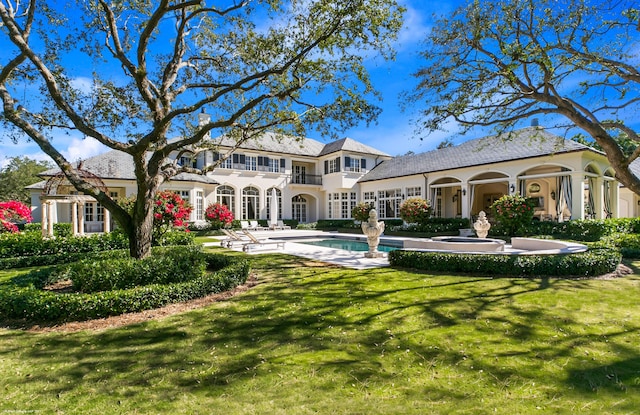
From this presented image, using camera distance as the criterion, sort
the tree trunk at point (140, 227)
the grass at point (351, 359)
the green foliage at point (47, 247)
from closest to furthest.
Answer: the grass at point (351, 359) → the tree trunk at point (140, 227) → the green foliage at point (47, 247)

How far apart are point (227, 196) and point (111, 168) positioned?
889 cm

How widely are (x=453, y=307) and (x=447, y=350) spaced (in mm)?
1835

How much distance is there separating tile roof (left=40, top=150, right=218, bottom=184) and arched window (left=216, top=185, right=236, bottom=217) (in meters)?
2.97

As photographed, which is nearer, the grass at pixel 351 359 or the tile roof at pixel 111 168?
the grass at pixel 351 359

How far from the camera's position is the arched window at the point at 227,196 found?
28936 mm

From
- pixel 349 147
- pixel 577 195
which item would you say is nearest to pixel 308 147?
pixel 349 147

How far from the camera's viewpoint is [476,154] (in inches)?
927

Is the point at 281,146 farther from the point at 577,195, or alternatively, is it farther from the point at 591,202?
the point at 591,202

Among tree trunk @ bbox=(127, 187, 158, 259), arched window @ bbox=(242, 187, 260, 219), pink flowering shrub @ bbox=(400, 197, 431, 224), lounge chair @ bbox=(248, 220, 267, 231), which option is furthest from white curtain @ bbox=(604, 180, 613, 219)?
arched window @ bbox=(242, 187, 260, 219)

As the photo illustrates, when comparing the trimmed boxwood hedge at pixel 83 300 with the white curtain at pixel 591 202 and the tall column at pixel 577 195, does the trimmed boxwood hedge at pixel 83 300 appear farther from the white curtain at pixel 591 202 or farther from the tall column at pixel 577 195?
the white curtain at pixel 591 202

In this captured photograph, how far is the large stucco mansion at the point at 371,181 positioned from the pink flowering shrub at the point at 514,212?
264 cm

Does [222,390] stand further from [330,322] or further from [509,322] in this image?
[509,322]

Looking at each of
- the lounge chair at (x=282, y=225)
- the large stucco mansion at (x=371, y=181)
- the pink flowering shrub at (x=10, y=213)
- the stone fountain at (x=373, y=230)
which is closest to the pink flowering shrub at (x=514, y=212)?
the large stucco mansion at (x=371, y=181)

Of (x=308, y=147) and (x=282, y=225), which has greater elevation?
(x=308, y=147)
